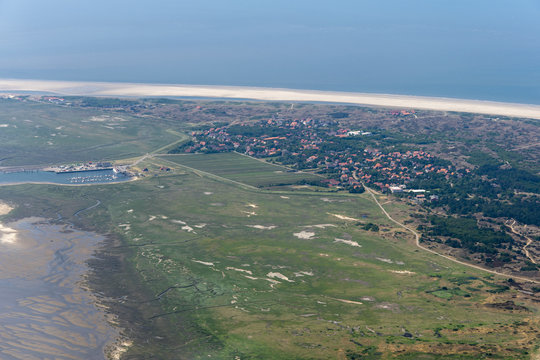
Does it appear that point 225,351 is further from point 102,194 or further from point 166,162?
point 166,162

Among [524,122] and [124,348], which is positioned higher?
[524,122]

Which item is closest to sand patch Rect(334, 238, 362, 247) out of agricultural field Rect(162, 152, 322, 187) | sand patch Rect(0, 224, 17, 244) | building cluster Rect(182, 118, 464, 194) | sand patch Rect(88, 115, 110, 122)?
building cluster Rect(182, 118, 464, 194)

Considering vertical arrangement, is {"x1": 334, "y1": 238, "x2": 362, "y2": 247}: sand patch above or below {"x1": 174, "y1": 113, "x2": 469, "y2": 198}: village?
below

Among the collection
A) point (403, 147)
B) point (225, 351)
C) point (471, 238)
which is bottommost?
point (225, 351)

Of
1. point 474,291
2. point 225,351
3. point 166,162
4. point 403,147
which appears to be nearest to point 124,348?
point 225,351

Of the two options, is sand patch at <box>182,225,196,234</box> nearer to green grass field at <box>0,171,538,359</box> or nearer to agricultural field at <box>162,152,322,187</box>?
green grass field at <box>0,171,538,359</box>

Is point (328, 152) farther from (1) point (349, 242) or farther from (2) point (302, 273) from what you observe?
(2) point (302, 273)

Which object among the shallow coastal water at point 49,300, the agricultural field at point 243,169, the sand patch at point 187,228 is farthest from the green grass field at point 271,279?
the shallow coastal water at point 49,300

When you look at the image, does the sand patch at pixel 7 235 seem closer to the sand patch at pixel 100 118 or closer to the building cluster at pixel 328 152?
the building cluster at pixel 328 152
